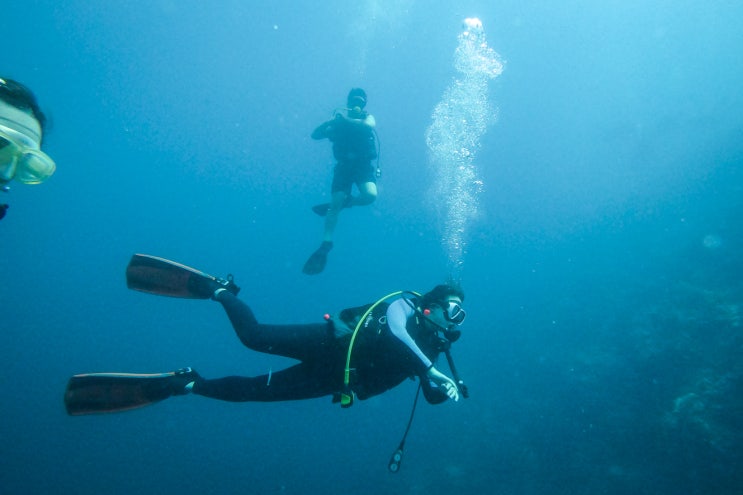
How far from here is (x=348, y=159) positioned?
9219 millimetres

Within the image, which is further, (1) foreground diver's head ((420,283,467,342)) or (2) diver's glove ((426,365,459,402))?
(1) foreground diver's head ((420,283,467,342))

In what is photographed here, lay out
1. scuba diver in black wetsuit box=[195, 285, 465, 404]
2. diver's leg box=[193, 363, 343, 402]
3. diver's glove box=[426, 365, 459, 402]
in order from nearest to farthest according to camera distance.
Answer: diver's glove box=[426, 365, 459, 402] < scuba diver in black wetsuit box=[195, 285, 465, 404] < diver's leg box=[193, 363, 343, 402]

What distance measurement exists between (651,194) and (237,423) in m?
39.8

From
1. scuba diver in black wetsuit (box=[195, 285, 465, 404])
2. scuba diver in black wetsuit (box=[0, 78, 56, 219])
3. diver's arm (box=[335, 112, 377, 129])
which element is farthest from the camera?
diver's arm (box=[335, 112, 377, 129])

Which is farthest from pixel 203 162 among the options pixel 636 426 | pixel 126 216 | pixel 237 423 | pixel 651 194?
pixel 636 426

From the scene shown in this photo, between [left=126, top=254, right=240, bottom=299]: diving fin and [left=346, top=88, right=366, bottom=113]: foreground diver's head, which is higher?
[left=346, top=88, right=366, bottom=113]: foreground diver's head

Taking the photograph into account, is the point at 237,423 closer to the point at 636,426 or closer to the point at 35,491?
the point at 35,491

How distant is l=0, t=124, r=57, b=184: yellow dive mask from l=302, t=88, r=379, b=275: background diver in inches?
243

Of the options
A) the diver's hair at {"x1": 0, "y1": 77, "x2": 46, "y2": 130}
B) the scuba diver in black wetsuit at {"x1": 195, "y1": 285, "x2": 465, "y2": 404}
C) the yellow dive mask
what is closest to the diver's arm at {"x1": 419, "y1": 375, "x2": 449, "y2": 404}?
the scuba diver in black wetsuit at {"x1": 195, "y1": 285, "x2": 465, "y2": 404}

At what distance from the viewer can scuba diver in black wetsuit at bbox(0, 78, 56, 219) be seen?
2.41m

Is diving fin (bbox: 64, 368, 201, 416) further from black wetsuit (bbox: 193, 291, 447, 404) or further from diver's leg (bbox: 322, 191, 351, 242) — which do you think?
diver's leg (bbox: 322, 191, 351, 242)

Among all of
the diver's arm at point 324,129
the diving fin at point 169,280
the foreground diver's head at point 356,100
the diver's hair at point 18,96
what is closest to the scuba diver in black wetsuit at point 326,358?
the diving fin at point 169,280

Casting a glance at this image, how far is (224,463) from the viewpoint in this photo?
714 inches

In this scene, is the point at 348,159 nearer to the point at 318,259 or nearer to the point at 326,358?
the point at 318,259
